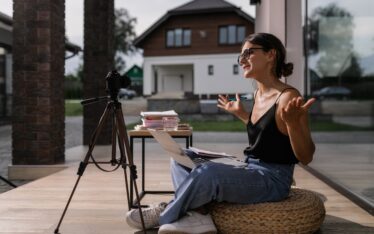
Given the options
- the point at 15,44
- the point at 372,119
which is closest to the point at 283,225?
the point at 372,119

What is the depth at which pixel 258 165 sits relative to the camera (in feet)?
9.08

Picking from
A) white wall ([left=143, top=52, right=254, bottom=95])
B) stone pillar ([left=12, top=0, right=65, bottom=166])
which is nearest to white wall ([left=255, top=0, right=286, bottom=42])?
stone pillar ([left=12, top=0, right=65, bottom=166])

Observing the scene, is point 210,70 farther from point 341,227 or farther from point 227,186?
point 227,186

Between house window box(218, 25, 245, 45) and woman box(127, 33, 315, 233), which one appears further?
house window box(218, 25, 245, 45)

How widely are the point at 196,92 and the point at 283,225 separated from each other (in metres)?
26.4

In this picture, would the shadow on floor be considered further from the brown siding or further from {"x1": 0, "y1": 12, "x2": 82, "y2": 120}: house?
the brown siding

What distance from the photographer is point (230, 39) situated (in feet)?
94.7

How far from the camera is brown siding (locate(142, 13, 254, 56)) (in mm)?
28703

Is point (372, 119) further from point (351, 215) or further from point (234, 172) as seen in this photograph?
point (234, 172)

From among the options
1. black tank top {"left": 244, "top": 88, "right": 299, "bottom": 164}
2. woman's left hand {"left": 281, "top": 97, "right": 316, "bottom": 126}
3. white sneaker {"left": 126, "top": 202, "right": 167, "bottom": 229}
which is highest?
woman's left hand {"left": 281, "top": 97, "right": 316, "bottom": 126}

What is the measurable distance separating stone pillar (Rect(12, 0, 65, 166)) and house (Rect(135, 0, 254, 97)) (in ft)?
73.4

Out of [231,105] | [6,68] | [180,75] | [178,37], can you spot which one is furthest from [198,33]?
[231,105]

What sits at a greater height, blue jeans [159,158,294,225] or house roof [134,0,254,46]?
house roof [134,0,254,46]

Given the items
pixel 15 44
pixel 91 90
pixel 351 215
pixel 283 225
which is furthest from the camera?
pixel 91 90
